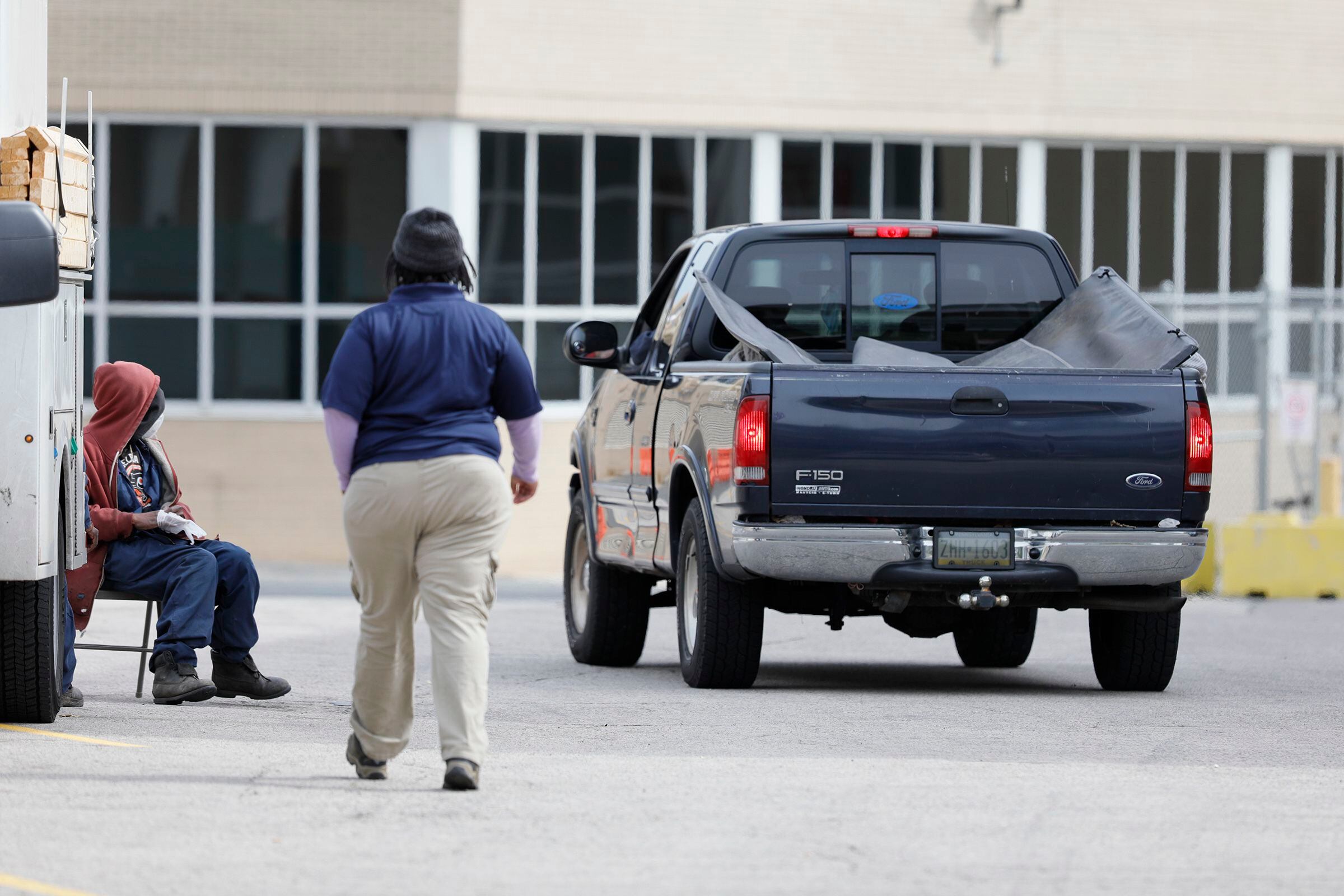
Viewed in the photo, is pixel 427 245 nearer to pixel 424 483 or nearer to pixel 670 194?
pixel 424 483

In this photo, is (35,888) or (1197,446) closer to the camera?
(35,888)

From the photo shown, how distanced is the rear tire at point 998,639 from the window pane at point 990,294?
132cm

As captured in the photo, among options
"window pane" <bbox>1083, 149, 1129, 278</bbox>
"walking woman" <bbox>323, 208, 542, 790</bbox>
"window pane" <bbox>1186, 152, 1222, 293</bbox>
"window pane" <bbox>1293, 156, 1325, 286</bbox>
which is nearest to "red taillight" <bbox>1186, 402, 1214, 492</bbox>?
"walking woman" <bbox>323, 208, 542, 790</bbox>

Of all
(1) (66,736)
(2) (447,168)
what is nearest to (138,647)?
(1) (66,736)

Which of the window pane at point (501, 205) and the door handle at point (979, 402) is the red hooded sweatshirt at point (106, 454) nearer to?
the door handle at point (979, 402)

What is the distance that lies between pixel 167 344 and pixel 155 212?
113 cm

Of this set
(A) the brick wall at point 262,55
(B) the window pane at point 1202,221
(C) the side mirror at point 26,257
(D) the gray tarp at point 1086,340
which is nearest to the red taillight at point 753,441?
(D) the gray tarp at point 1086,340

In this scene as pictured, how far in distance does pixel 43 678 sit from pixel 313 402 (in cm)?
1170

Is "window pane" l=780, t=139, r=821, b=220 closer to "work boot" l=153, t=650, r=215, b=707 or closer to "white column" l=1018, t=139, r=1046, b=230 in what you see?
"white column" l=1018, t=139, r=1046, b=230

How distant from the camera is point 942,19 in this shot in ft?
70.3

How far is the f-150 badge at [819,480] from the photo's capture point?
31.7 feet

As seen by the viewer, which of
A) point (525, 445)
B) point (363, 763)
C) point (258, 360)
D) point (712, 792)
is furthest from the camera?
point (258, 360)

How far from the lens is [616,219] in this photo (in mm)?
20781

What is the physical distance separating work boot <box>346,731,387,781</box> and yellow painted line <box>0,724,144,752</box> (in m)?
1.13
